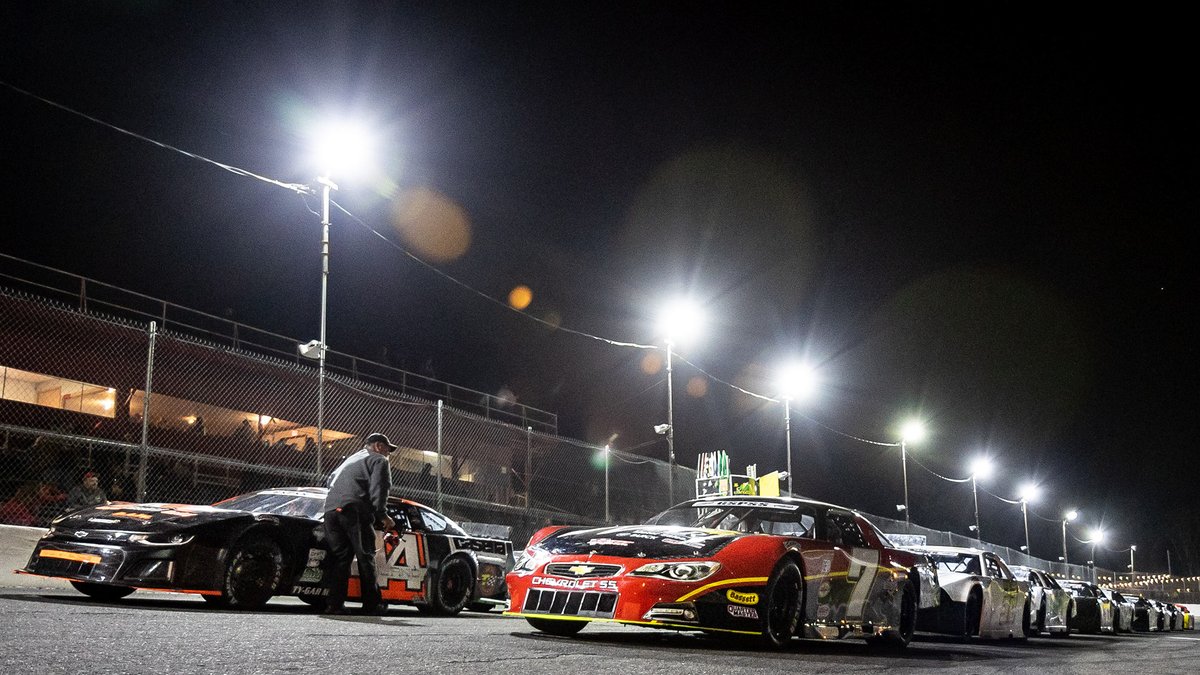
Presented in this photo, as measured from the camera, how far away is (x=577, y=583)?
6.95 m

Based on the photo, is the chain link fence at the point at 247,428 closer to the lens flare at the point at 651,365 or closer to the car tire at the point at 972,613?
the car tire at the point at 972,613

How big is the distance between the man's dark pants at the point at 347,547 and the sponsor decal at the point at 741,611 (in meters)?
3.35

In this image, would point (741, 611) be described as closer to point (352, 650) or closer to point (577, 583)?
point (577, 583)

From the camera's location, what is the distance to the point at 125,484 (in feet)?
42.9

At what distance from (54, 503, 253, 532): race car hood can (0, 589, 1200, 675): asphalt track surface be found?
59cm

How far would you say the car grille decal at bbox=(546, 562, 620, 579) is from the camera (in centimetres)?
691

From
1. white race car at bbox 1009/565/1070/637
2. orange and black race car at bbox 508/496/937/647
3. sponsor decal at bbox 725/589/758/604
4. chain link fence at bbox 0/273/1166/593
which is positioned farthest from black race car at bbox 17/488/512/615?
white race car at bbox 1009/565/1070/637

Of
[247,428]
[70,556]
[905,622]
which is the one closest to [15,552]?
[70,556]

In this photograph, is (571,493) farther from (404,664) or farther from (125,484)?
(404,664)

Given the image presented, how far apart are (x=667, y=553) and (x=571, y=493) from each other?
1264cm

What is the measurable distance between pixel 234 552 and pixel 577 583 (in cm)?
316

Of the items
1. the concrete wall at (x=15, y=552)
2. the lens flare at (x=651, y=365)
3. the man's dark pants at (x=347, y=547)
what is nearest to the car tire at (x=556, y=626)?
the man's dark pants at (x=347, y=547)

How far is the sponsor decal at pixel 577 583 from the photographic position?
681 cm

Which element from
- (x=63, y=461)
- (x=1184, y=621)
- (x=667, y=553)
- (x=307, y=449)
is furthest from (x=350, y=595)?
(x=1184, y=621)
